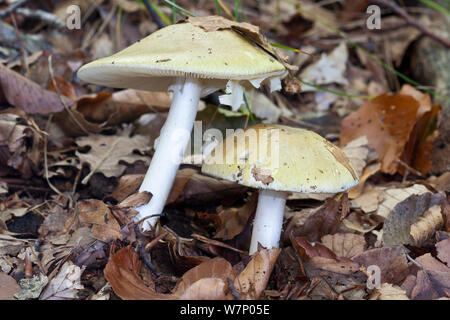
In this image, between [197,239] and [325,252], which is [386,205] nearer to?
[325,252]

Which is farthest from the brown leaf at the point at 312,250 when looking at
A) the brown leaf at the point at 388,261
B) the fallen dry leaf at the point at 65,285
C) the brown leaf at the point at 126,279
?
the fallen dry leaf at the point at 65,285

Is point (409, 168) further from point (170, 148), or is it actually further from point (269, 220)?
point (170, 148)

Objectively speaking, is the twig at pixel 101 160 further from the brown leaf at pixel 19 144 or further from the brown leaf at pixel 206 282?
the brown leaf at pixel 206 282

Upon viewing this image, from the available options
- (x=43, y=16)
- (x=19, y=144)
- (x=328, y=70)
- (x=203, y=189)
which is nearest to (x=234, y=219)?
(x=203, y=189)

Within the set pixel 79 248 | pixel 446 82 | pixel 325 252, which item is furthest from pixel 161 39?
pixel 446 82

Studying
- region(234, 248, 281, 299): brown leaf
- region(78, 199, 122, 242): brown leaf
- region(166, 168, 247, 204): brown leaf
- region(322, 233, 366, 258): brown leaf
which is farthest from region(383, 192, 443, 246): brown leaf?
region(78, 199, 122, 242): brown leaf
